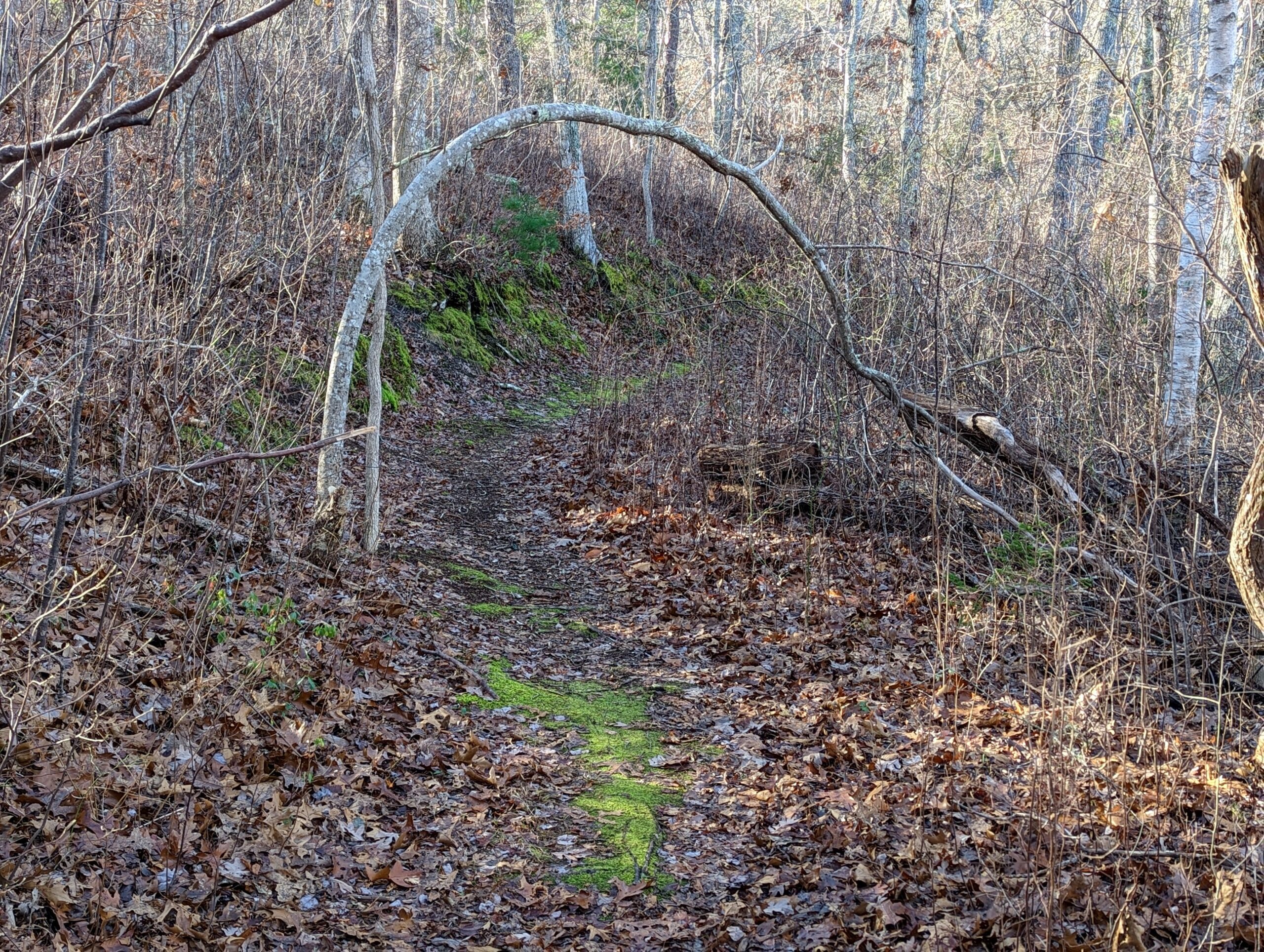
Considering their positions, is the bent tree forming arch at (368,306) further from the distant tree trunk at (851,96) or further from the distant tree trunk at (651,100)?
the distant tree trunk at (651,100)

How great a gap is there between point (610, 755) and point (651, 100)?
15071mm

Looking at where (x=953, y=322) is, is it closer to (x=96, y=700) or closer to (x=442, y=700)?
(x=442, y=700)

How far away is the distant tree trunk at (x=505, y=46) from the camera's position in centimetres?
1869

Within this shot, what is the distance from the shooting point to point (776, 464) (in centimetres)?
848

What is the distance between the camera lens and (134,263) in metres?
5.88

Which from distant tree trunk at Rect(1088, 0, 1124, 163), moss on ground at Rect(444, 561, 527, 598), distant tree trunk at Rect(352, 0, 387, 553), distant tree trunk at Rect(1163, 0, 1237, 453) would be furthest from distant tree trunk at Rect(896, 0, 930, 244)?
moss on ground at Rect(444, 561, 527, 598)

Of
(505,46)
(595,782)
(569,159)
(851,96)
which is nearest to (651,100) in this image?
(569,159)

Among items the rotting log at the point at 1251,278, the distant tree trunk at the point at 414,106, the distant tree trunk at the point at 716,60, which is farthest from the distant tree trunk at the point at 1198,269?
the distant tree trunk at the point at 716,60

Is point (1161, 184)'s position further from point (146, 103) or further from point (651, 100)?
point (651, 100)

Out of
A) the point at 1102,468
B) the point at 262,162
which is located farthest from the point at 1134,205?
the point at 262,162

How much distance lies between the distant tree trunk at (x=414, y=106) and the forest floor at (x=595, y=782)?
5667 millimetres

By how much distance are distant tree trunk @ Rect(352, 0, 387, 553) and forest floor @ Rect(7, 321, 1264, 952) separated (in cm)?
39

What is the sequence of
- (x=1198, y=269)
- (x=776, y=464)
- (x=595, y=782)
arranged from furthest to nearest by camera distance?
(x=776, y=464), (x=1198, y=269), (x=595, y=782)

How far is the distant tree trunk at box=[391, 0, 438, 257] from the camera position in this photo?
1120cm
